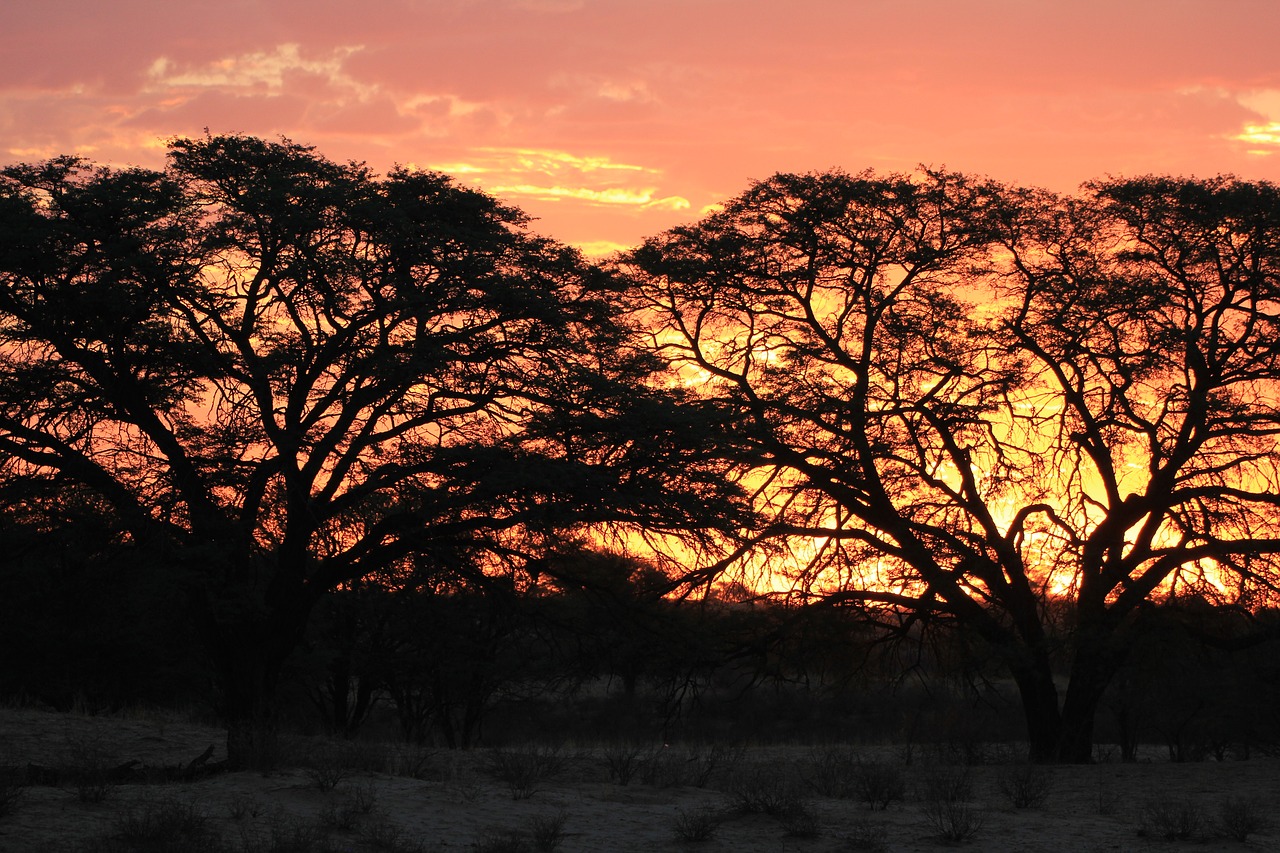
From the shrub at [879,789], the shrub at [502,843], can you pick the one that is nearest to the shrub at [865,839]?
the shrub at [879,789]

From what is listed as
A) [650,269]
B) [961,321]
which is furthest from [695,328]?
[961,321]

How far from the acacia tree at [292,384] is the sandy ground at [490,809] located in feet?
9.59

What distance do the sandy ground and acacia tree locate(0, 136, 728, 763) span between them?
2922 millimetres

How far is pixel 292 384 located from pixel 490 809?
Answer: 297 inches

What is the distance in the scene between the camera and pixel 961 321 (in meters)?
21.6

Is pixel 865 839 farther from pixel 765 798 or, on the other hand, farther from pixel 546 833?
pixel 546 833

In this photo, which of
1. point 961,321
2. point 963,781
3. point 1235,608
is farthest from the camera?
point 961,321

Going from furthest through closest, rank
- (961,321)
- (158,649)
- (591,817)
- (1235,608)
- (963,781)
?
(158,649)
(961,321)
(1235,608)
(963,781)
(591,817)

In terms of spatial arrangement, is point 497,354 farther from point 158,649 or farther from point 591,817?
point 158,649

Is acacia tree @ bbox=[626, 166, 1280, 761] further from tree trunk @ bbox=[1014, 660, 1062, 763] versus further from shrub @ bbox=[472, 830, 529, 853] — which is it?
shrub @ bbox=[472, 830, 529, 853]

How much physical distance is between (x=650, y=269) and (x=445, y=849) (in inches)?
537

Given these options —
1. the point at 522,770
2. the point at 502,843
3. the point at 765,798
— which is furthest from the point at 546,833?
the point at 522,770

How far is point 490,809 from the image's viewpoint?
1241 centimetres

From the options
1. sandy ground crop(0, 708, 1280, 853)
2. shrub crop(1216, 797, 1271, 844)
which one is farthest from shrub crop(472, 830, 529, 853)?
shrub crop(1216, 797, 1271, 844)
